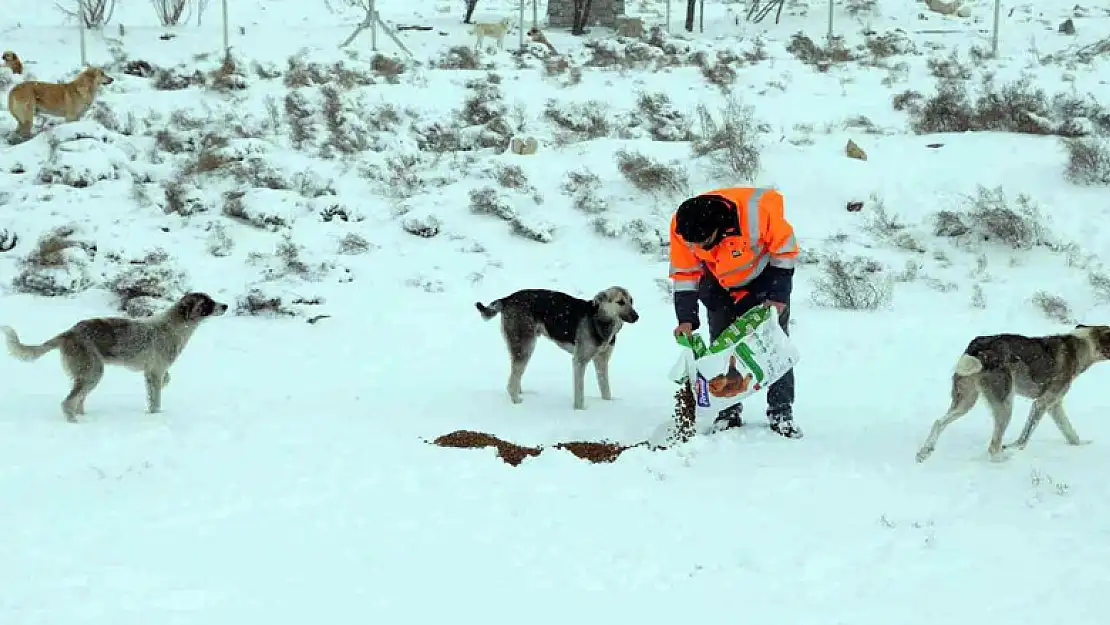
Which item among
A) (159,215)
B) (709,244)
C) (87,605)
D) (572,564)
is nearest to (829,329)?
(709,244)

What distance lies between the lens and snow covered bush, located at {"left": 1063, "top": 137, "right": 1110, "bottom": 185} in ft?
42.6

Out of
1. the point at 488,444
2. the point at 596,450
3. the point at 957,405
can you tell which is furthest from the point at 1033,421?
the point at 488,444

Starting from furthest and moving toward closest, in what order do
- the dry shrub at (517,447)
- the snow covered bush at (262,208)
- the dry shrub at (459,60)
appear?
the dry shrub at (459,60) < the snow covered bush at (262,208) < the dry shrub at (517,447)

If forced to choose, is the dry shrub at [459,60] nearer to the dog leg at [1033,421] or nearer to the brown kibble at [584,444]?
the brown kibble at [584,444]

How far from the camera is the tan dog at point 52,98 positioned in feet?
52.2

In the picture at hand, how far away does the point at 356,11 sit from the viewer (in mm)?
33344

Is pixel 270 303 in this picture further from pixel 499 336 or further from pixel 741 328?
pixel 741 328

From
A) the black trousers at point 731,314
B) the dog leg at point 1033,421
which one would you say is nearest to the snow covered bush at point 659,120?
the black trousers at point 731,314

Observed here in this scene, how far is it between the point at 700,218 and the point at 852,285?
5552mm

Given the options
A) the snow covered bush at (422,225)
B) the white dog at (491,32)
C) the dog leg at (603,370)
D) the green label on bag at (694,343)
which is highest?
the white dog at (491,32)

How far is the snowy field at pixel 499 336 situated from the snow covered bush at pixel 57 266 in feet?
0.21

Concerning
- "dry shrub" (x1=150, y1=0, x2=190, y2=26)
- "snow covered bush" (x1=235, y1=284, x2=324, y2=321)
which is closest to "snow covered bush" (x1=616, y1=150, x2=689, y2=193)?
"snow covered bush" (x1=235, y1=284, x2=324, y2=321)

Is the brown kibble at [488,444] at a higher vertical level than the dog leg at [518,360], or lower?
lower

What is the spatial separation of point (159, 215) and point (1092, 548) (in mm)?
→ 12418
